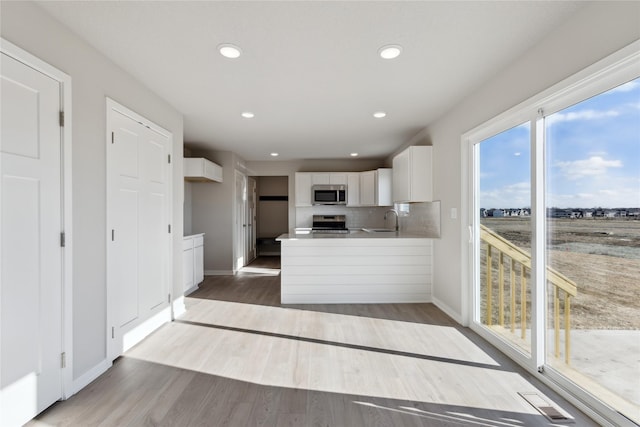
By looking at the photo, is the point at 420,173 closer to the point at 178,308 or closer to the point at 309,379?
the point at 309,379

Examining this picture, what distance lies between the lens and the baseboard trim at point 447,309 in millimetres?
3406

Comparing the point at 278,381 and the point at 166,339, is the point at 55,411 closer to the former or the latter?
the point at 166,339

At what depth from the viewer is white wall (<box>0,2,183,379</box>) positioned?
190 centimetres

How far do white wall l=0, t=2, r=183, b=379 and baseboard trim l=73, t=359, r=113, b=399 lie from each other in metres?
0.03

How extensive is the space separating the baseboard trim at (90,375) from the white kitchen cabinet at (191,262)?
2037mm

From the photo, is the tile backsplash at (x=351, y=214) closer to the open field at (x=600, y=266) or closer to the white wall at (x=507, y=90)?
the white wall at (x=507, y=90)

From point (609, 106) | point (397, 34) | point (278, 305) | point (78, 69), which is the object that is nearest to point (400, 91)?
point (397, 34)

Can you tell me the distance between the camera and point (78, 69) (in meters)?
2.11

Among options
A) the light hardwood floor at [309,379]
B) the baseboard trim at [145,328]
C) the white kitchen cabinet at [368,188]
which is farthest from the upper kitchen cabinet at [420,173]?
the baseboard trim at [145,328]

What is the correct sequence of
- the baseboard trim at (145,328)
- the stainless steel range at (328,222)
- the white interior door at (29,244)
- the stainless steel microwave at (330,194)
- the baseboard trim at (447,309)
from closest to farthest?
the white interior door at (29,244), the baseboard trim at (145,328), the baseboard trim at (447,309), the stainless steel microwave at (330,194), the stainless steel range at (328,222)

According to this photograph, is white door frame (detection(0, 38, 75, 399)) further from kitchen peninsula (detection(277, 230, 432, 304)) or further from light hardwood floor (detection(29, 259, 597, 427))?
kitchen peninsula (detection(277, 230, 432, 304))

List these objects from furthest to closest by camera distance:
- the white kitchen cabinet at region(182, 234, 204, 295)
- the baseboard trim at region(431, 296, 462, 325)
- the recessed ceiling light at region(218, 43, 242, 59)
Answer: the white kitchen cabinet at region(182, 234, 204, 295) → the baseboard trim at region(431, 296, 462, 325) → the recessed ceiling light at region(218, 43, 242, 59)

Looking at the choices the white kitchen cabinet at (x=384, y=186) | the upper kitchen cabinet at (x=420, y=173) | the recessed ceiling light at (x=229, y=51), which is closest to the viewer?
the recessed ceiling light at (x=229, y=51)

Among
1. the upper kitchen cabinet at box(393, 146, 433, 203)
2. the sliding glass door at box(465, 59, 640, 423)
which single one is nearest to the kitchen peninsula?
the upper kitchen cabinet at box(393, 146, 433, 203)
